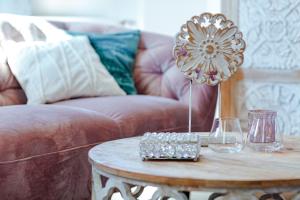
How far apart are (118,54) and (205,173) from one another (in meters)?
1.55

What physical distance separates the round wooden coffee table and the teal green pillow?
119cm

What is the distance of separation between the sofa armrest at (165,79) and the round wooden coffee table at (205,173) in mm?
1028

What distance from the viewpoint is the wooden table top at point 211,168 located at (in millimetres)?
1223

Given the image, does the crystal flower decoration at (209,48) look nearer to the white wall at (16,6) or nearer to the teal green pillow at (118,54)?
the teal green pillow at (118,54)

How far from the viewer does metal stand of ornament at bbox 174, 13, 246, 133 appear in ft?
5.33

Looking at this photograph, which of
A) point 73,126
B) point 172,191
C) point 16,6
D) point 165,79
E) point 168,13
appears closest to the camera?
point 172,191

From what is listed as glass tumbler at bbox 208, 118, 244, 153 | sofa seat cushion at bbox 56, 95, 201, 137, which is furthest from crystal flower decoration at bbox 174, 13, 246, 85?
sofa seat cushion at bbox 56, 95, 201, 137

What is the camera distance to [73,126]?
1.91 metres

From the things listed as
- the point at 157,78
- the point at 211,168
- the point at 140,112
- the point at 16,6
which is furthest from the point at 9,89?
the point at 211,168

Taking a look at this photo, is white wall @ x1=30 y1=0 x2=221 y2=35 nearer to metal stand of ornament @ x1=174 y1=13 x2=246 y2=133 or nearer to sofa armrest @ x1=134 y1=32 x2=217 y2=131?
sofa armrest @ x1=134 y1=32 x2=217 y2=131

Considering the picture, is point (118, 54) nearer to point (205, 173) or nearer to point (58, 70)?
point (58, 70)

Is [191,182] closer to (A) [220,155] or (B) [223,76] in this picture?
(A) [220,155]

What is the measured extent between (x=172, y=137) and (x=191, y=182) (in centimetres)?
24

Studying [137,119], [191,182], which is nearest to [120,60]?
[137,119]
